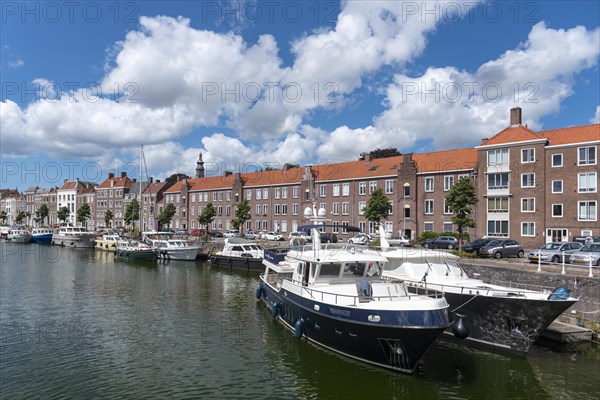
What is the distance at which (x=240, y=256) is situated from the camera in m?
48.1

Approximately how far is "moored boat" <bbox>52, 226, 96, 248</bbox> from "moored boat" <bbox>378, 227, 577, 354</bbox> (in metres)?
70.2

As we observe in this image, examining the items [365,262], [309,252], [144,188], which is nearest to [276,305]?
[309,252]

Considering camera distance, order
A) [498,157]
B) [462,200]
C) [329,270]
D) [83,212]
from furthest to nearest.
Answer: [83,212], [498,157], [462,200], [329,270]

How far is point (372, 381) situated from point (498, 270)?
15482 millimetres

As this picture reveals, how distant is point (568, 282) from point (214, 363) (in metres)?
19.0

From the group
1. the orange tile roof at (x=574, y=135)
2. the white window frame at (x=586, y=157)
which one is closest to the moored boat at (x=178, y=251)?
the orange tile roof at (x=574, y=135)

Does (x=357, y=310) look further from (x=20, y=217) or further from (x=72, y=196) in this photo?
(x=20, y=217)

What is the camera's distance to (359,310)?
1652 centimetres

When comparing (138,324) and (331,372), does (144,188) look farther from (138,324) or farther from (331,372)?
(331,372)

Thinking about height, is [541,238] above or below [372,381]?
above

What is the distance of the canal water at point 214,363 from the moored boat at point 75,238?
172 ft

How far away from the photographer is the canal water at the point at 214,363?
15.3 metres

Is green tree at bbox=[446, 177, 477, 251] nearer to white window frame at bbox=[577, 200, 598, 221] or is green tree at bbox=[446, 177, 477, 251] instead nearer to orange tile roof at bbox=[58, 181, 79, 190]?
white window frame at bbox=[577, 200, 598, 221]

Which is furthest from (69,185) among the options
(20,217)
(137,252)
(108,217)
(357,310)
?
(357,310)
